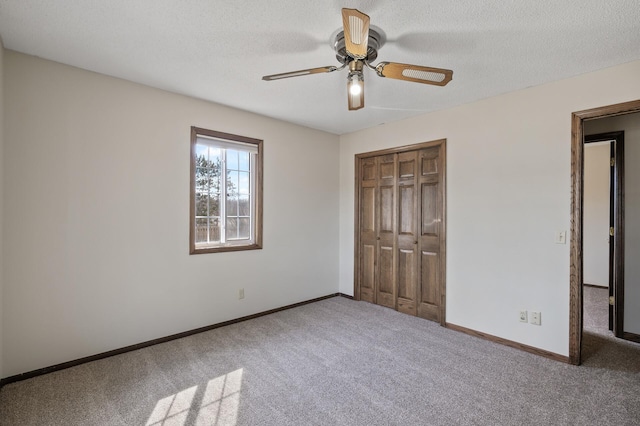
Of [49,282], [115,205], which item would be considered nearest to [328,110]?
[115,205]

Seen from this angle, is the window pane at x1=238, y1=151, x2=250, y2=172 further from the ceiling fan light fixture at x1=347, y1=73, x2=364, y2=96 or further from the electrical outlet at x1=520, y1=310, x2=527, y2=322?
the electrical outlet at x1=520, y1=310, x2=527, y2=322

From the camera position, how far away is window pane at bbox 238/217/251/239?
372 centimetres

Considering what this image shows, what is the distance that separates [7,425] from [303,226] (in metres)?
3.08

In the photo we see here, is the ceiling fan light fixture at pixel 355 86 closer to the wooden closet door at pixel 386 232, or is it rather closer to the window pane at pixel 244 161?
the window pane at pixel 244 161

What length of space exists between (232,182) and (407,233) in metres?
2.21

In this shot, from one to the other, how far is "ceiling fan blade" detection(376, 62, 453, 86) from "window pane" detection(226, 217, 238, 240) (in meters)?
2.38

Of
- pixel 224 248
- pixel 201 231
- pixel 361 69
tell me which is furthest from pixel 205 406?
pixel 361 69

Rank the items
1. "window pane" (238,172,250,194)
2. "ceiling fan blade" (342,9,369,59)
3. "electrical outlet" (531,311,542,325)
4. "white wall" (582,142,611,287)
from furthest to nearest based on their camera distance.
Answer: "white wall" (582,142,611,287) < "window pane" (238,172,250,194) < "electrical outlet" (531,311,542,325) < "ceiling fan blade" (342,9,369,59)

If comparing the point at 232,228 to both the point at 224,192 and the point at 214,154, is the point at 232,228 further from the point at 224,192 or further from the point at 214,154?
the point at 214,154

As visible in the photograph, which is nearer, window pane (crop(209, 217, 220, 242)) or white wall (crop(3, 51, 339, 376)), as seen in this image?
white wall (crop(3, 51, 339, 376))

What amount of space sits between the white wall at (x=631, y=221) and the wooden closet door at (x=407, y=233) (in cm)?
202

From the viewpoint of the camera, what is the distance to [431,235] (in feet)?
12.0

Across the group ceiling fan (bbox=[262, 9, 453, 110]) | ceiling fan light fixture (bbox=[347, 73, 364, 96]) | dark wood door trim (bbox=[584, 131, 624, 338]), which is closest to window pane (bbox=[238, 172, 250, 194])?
ceiling fan (bbox=[262, 9, 453, 110])

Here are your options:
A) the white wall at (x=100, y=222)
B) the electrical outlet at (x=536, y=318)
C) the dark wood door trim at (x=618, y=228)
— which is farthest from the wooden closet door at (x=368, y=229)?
the dark wood door trim at (x=618, y=228)
